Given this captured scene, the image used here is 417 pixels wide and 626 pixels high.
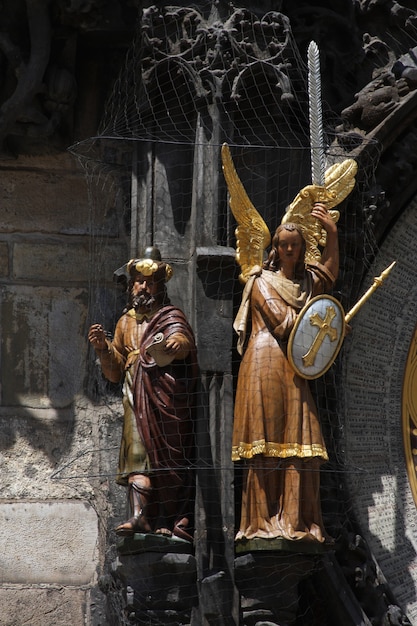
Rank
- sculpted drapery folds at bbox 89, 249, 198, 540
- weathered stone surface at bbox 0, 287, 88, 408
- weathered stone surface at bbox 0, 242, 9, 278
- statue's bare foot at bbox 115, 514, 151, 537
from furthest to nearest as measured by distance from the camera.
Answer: weathered stone surface at bbox 0, 242, 9, 278, weathered stone surface at bbox 0, 287, 88, 408, sculpted drapery folds at bbox 89, 249, 198, 540, statue's bare foot at bbox 115, 514, 151, 537

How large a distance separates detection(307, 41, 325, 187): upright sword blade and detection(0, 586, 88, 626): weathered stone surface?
75.2 inches

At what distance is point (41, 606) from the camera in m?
8.63

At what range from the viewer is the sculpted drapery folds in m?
8.22

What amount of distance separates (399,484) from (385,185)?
3.98 feet

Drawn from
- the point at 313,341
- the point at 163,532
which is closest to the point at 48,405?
the point at 163,532

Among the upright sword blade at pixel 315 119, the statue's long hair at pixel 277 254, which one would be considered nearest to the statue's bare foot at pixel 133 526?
the statue's long hair at pixel 277 254

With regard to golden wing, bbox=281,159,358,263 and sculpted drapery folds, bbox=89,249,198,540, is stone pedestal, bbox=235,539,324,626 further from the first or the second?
golden wing, bbox=281,159,358,263

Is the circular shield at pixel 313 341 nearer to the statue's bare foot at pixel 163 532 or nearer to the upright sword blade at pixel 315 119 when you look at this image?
the upright sword blade at pixel 315 119

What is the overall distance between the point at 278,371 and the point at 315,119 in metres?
1.00

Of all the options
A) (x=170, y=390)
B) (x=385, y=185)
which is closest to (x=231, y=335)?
(x=170, y=390)

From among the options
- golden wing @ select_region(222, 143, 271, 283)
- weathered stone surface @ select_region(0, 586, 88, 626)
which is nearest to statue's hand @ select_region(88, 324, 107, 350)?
golden wing @ select_region(222, 143, 271, 283)

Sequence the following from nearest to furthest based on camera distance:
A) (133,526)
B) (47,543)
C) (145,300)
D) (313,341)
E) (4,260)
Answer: (133,526) < (313,341) < (145,300) < (47,543) < (4,260)

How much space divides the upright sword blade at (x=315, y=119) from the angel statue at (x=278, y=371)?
73mm

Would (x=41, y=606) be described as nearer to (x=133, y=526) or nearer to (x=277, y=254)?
(x=133, y=526)
